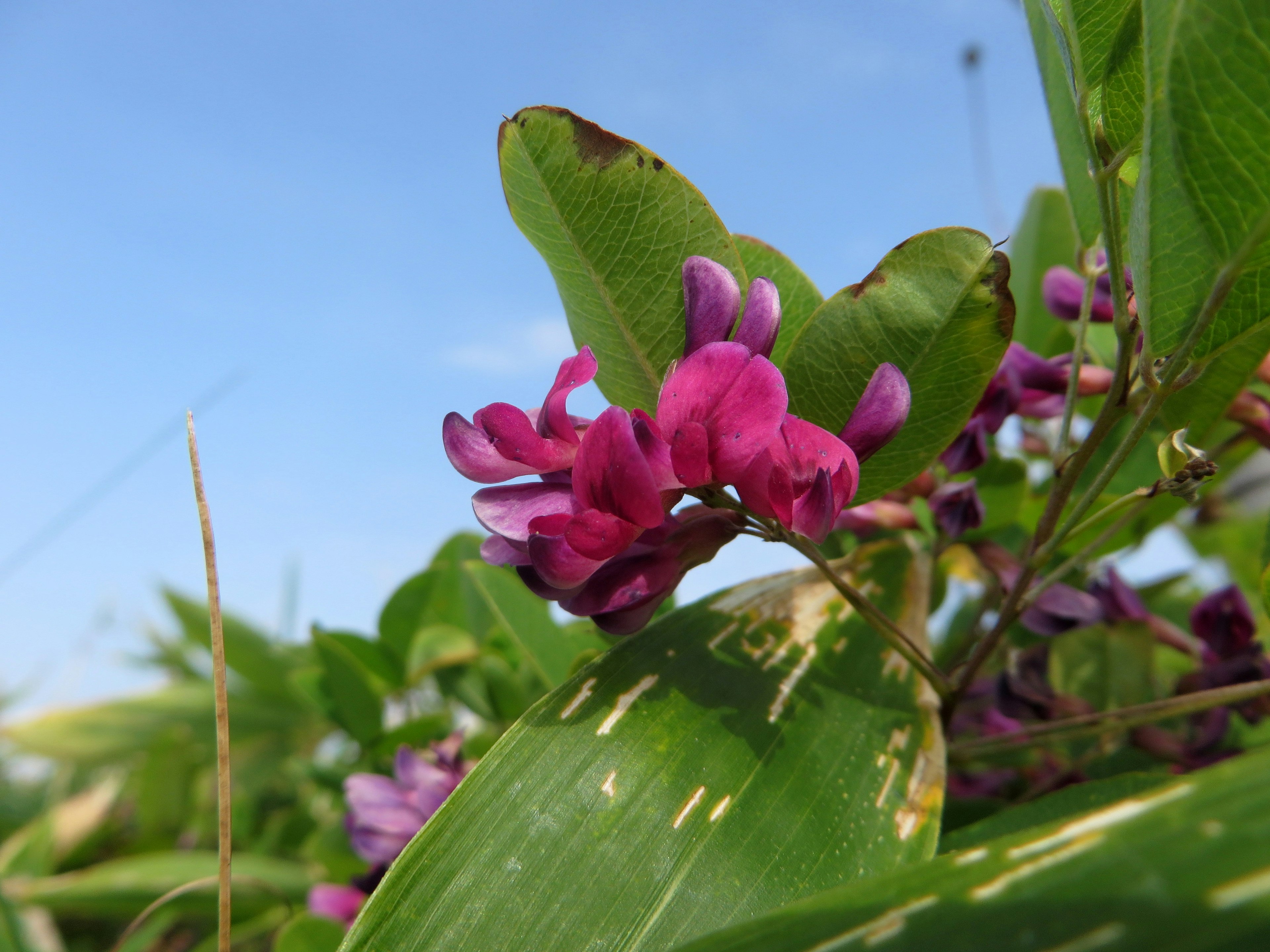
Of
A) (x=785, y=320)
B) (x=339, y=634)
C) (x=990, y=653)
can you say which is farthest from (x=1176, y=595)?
(x=339, y=634)

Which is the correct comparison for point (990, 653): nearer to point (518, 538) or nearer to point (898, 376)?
point (898, 376)

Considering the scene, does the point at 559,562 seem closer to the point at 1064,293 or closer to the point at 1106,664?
the point at 1064,293

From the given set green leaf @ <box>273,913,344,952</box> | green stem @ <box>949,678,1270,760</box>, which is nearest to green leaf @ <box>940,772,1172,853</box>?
green stem @ <box>949,678,1270,760</box>

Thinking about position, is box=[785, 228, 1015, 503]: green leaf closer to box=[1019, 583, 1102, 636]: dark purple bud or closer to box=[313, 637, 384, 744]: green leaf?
box=[1019, 583, 1102, 636]: dark purple bud

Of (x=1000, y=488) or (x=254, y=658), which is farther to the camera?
(x=254, y=658)

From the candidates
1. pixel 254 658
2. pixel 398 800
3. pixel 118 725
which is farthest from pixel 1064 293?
pixel 118 725

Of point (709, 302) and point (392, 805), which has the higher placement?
point (709, 302)

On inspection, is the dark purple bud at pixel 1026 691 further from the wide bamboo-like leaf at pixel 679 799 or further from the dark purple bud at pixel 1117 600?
the wide bamboo-like leaf at pixel 679 799
